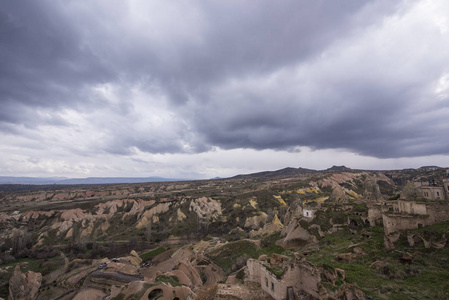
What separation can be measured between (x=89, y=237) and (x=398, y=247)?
76524 mm

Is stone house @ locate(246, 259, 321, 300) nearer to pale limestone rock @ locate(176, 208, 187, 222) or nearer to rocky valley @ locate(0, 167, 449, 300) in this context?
rocky valley @ locate(0, 167, 449, 300)

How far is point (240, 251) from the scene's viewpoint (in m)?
37.2

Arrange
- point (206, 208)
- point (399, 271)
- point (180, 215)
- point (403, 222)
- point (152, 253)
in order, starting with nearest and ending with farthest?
point (399, 271), point (403, 222), point (152, 253), point (180, 215), point (206, 208)

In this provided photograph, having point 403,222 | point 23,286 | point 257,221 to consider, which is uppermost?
point 403,222

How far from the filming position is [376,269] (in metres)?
16.6

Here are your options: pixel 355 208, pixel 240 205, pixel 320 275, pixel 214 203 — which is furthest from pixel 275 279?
pixel 214 203

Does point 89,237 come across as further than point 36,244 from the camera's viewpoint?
Yes

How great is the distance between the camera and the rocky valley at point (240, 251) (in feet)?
51.1

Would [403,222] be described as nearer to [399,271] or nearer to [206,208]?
[399,271]

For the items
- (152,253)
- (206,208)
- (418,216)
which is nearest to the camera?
(418,216)

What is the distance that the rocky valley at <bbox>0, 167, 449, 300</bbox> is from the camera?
51.1 feet

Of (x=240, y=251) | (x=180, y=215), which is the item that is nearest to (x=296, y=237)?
(x=240, y=251)

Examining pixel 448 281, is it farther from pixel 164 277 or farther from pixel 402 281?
pixel 164 277

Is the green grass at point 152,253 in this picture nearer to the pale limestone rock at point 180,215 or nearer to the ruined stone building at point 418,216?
the pale limestone rock at point 180,215
